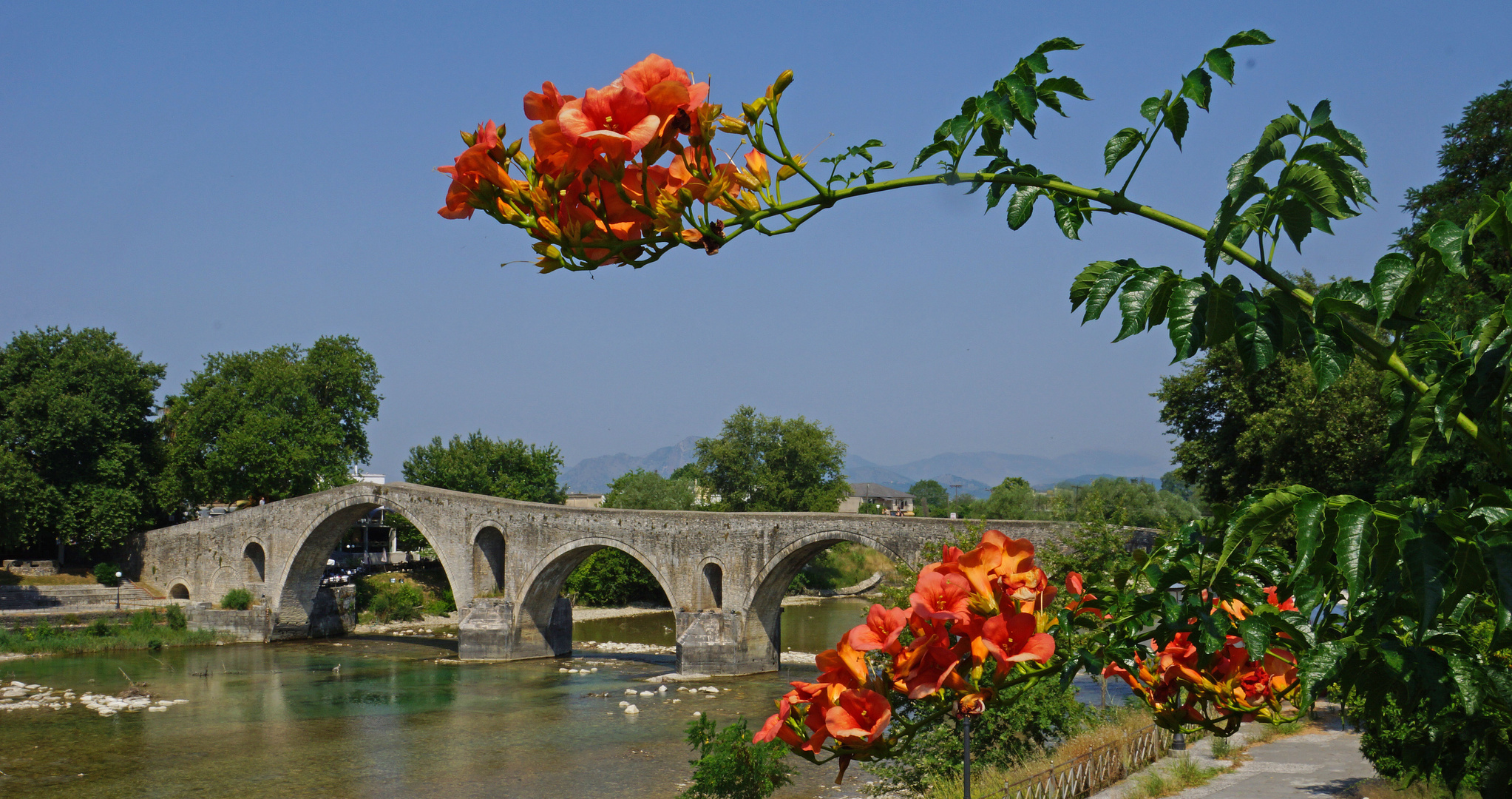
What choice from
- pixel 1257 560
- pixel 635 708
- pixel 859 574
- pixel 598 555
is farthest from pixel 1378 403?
pixel 859 574

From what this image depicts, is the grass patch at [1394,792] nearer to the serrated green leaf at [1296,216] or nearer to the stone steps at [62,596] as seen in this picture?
the serrated green leaf at [1296,216]

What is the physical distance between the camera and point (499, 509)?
97.8 ft

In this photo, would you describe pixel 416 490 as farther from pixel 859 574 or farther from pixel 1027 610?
pixel 1027 610

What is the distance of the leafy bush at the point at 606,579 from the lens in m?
41.5

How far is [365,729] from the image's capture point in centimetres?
2000

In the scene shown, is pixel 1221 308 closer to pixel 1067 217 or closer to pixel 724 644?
pixel 1067 217

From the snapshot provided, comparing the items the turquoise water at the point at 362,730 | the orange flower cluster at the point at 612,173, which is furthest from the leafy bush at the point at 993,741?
the orange flower cluster at the point at 612,173

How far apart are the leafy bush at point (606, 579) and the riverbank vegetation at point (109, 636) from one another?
13.3 metres

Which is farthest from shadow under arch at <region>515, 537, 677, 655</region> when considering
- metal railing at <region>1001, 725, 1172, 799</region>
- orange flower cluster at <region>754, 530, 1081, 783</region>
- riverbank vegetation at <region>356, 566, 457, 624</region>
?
orange flower cluster at <region>754, 530, 1081, 783</region>

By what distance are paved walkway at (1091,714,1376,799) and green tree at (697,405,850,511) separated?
35.1 metres

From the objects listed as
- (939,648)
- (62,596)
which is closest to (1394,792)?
(939,648)

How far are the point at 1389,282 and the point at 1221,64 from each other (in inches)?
15.9

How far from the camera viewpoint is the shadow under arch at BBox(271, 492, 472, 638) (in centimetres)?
3294

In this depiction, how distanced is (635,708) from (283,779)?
23.2 feet
